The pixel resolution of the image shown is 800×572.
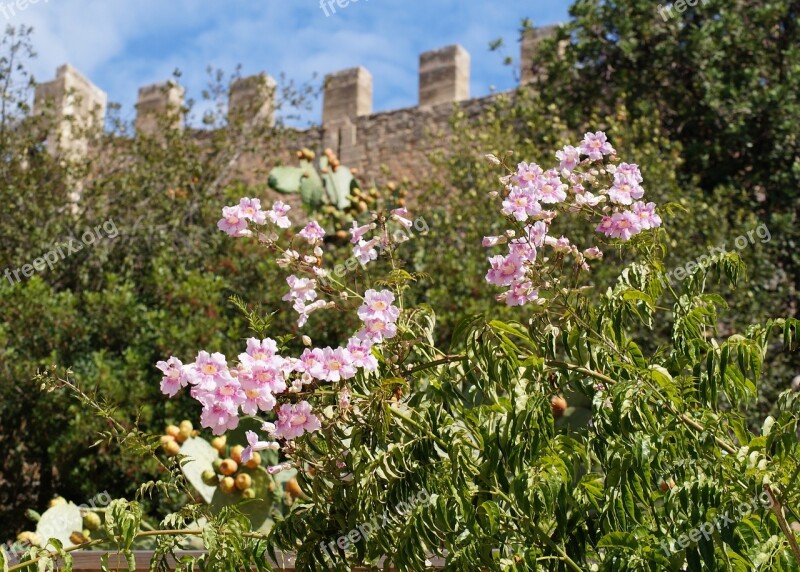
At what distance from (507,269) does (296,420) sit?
71 cm

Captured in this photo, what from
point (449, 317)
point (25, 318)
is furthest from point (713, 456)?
point (25, 318)

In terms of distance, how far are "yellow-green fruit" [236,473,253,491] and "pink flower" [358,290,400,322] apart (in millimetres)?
2427

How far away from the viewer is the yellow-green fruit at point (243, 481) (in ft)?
15.3

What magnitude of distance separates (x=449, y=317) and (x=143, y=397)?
240cm

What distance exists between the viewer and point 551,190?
109 inches

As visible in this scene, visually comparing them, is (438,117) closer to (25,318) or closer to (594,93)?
(594,93)

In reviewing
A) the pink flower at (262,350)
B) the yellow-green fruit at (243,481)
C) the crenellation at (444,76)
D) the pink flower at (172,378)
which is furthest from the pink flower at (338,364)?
the crenellation at (444,76)

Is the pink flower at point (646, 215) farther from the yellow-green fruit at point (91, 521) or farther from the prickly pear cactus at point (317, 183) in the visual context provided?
the prickly pear cactus at point (317, 183)

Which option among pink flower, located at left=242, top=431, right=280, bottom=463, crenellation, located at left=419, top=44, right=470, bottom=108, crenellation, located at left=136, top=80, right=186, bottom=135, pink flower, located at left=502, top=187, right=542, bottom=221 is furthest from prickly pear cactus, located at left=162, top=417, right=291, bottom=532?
crenellation, located at left=136, top=80, right=186, bottom=135

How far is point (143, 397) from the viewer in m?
7.50

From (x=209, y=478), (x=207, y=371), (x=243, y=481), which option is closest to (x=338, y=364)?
(x=207, y=371)

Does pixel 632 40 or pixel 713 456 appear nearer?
pixel 713 456

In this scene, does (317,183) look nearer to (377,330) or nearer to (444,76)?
(444,76)

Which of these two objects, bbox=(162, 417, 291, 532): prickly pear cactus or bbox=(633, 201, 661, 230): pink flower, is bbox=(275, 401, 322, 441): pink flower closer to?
bbox=(633, 201, 661, 230): pink flower
